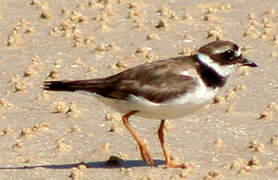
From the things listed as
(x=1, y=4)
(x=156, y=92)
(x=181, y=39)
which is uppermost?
(x=1, y=4)

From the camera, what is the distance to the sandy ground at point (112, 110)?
10.2 meters

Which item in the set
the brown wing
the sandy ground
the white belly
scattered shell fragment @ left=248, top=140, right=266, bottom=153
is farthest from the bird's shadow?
scattered shell fragment @ left=248, top=140, right=266, bottom=153

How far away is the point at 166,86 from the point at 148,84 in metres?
0.18

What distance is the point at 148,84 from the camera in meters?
9.99

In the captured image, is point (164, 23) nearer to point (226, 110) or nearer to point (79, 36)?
point (79, 36)

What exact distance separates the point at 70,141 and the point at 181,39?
367 centimetres

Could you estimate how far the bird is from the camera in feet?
32.5

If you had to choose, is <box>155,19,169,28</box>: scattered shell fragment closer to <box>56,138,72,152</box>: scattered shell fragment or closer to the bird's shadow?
<box>56,138,72,152</box>: scattered shell fragment

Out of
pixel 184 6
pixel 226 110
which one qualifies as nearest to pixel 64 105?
pixel 226 110

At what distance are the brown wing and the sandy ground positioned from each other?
0.73m

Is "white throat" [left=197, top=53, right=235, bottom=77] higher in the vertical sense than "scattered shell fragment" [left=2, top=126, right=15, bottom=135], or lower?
higher

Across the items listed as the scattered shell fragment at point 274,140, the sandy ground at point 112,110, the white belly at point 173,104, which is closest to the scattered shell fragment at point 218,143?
the sandy ground at point 112,110

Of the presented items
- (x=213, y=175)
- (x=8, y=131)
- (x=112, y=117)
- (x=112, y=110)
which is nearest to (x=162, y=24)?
(x=112, y=110)

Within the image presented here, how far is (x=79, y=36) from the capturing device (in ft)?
45.7
